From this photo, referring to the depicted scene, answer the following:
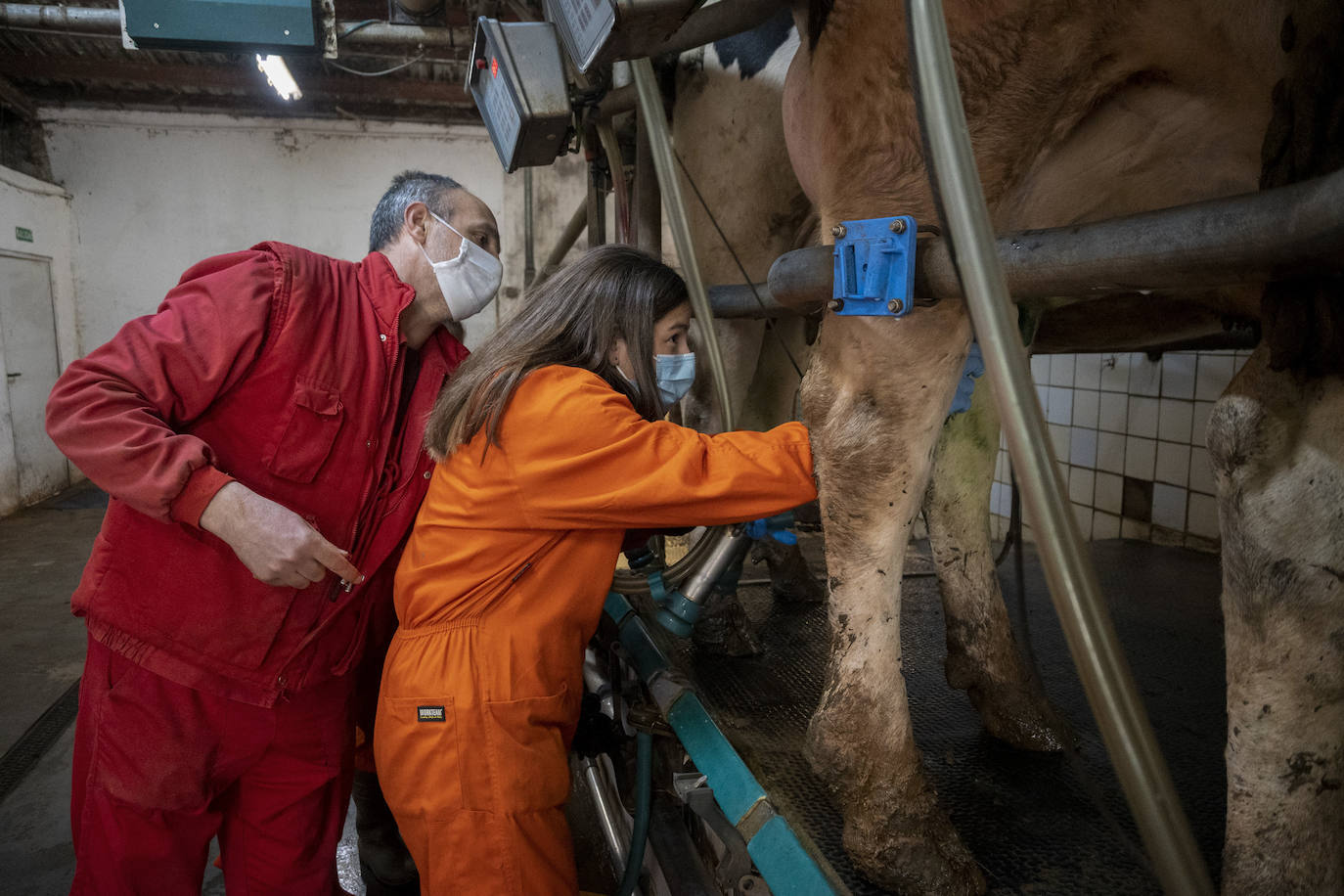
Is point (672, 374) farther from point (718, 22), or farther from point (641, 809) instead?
point (641, 809)

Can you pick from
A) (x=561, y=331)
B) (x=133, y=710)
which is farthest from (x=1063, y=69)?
(x=133, y=710)

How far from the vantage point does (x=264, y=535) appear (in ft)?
4.34

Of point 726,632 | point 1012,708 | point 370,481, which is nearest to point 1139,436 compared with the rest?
point 726,632

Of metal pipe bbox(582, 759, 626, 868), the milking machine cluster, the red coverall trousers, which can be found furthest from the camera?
metal pipe bbox(582, 759, 626, 868)

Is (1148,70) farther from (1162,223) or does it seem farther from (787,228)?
(787,228)

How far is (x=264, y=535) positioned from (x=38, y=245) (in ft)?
27.1

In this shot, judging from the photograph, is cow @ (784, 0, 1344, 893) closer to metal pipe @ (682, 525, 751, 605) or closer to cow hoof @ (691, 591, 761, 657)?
metal pipe @ (682, 525, 751, 605)

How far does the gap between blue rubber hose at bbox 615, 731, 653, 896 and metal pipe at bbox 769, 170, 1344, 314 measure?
112cm

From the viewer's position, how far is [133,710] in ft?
4.85

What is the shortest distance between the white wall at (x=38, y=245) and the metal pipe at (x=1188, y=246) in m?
8.05

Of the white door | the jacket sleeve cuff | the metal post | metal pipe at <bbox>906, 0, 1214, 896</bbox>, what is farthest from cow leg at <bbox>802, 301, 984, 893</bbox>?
the white door

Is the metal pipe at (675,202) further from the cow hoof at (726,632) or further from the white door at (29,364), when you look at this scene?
the white door at (29,364)

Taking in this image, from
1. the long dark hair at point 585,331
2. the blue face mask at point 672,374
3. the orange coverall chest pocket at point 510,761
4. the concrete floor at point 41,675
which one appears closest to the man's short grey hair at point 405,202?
the long dark hair at point 585,331

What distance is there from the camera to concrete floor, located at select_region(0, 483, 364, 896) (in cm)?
242
